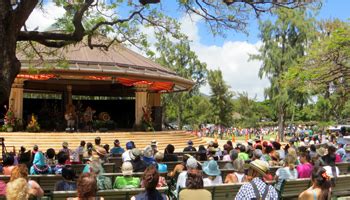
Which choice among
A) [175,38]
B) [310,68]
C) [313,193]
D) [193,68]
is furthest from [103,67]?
[193,68]

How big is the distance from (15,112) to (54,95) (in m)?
9.82

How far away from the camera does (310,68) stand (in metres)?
22.2

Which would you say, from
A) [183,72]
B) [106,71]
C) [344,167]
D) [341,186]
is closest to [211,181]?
[341,186]

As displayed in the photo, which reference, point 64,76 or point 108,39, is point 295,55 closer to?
point 64,76

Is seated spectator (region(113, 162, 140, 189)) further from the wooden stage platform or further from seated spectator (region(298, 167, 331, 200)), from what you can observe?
the wooden stage platform

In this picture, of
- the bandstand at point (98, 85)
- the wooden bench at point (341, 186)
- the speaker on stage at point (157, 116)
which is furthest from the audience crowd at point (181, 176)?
the speaker on stage at point (157, 116)

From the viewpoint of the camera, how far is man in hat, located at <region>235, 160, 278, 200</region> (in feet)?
14.4

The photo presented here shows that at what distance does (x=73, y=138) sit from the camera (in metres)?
23.4

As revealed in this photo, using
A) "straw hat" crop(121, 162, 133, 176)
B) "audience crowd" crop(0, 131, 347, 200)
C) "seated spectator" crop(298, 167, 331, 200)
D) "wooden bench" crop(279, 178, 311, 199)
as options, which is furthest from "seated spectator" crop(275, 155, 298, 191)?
"straw hat" crop(121, 162, 133, 176)

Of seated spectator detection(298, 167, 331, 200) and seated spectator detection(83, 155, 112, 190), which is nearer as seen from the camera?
seated spectator detection(298, 167, 331, 200)

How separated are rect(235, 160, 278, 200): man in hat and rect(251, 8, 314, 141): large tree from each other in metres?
35.2

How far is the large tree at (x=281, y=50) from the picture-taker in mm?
38875

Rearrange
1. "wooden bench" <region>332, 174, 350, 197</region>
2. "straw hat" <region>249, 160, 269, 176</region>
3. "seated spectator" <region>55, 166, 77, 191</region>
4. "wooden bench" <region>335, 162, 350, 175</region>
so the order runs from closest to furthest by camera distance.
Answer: "straw hat" <region>249, 160, 269, 176</region>, "seated spectator" <region>55, 166, 77, 191</region>, "wooden bench" <region>332, 174, 350, 197</region>, "wooden bench" <region>335, 162, 350, 175</region>

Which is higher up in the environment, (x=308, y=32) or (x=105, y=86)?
(x=308, y=32)
